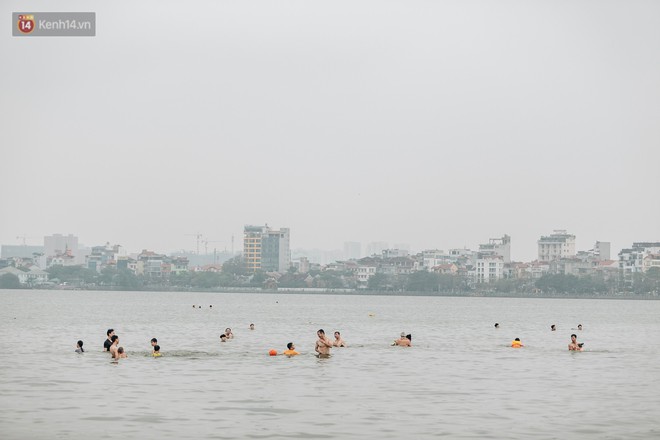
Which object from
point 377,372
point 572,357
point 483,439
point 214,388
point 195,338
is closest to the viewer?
point 483,439

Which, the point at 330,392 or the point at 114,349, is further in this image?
the point at 114,349

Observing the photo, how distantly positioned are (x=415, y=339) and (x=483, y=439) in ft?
176

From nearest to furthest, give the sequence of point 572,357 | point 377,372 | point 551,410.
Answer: point 551,410
point 377,372
point 572,357

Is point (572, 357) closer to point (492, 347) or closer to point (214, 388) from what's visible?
point (492, 347)

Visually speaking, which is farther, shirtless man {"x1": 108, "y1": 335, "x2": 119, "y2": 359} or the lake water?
shirtless man {"x1": 108, "y1": 335, "x2": 119, "y2": 359}

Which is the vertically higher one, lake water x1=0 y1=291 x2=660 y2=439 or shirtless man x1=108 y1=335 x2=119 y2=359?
shirtless man x1=108 y1=335 x2=119 y2=359

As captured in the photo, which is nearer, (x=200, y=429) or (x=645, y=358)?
(x=200, y=429)

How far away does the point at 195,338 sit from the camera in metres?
85.5

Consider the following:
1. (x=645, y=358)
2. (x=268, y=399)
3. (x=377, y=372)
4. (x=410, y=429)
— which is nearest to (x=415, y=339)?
(x=645, y=358)

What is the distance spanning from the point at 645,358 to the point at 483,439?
3849 centimetres

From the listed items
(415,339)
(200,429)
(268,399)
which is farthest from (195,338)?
(200,429)

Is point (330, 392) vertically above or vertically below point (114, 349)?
below

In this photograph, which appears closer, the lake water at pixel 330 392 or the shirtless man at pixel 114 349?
the lake water at pixel 330 392

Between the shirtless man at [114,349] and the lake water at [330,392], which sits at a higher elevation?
the shirtless man at [114,349]
